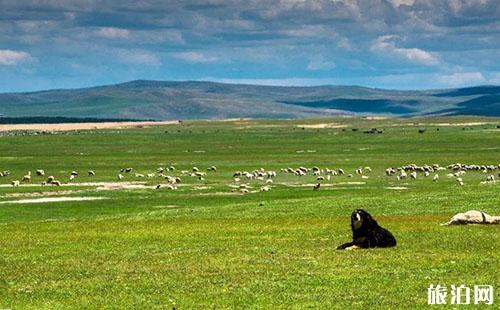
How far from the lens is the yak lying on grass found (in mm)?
29938

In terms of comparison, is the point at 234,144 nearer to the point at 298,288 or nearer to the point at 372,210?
the point at 372,210

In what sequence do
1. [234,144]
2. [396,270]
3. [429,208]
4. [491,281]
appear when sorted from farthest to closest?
[234,144] → [429,208] → [396,270] → [491,281]

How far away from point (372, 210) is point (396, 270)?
67.2ft

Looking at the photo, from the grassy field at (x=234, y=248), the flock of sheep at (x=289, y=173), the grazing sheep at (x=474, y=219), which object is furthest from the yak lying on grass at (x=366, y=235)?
the flock of sheep at (x=289, y=173)

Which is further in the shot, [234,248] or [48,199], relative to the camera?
[48,199]

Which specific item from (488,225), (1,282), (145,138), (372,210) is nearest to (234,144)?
(145,138)

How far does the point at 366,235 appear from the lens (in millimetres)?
30125

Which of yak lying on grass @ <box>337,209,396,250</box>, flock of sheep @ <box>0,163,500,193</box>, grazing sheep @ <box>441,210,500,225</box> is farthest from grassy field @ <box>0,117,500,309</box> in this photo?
flock of sheep @ <box>0,163,500,193</box>

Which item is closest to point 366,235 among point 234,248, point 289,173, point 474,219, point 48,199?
point 234,248

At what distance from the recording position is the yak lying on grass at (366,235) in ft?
98.2

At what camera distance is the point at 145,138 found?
583ft

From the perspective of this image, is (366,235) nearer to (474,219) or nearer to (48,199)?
(474,219)

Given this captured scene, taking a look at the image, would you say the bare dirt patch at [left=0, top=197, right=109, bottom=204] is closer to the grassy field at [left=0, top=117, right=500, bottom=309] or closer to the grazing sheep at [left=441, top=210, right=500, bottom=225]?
the grassy field at [left=0, top=117, right=500, bottom=309]

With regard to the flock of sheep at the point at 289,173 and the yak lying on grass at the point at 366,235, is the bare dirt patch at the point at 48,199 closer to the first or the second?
the flock of sheep at the point at 289,173
